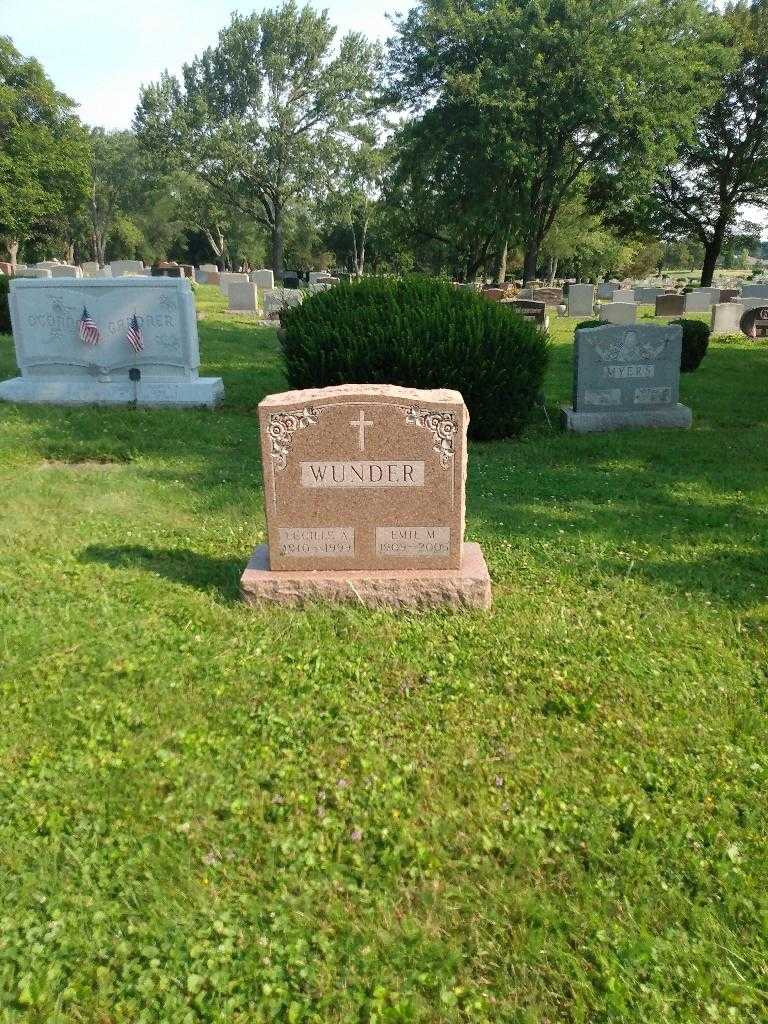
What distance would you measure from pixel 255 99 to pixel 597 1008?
5172 centimetres

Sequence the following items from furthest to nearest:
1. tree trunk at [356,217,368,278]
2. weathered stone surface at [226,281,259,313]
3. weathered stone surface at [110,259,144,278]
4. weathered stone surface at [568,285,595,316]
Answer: tree trunk at [356,217,368,278], weathered stone surface at [110,259,144,278], weathered stone surface at [568,285,595,316], weathered stone surface at [226,281,259,313]

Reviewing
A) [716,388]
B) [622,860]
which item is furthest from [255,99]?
[622,860]

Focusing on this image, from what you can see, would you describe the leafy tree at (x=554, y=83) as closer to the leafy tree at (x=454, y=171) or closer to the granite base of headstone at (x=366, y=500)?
the leafy tree at (x=454, y=171)

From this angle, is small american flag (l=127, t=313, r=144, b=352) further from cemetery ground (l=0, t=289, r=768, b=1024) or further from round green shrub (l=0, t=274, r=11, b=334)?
round green shrub (l=0, t=274, r=11, b=334)

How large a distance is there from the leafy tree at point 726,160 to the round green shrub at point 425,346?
29804 mm

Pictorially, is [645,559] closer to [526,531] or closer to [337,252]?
[526,531]

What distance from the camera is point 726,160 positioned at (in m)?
36.4

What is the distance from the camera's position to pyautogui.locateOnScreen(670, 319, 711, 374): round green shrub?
1355 centimetres

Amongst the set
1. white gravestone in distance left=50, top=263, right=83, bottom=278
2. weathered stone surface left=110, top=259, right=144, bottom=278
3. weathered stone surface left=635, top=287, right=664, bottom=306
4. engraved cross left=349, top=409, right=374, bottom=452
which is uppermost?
Answer: weathered stone surface left=110, top=259, right=144, bottom=278

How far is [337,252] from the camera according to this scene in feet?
213

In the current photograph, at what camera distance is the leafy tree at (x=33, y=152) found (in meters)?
46.1

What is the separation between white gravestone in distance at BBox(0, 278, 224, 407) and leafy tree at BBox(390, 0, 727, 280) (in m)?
22.2

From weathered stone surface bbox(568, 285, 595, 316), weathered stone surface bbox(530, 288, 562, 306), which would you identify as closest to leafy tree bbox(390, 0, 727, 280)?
weathered stone surface bbox(530, 288, 562, 306)

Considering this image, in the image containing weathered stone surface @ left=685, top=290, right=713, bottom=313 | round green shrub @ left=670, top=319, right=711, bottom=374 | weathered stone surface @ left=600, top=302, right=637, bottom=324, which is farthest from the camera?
weathered stone surface @ left=685, top=290, right=713, bottom=313
